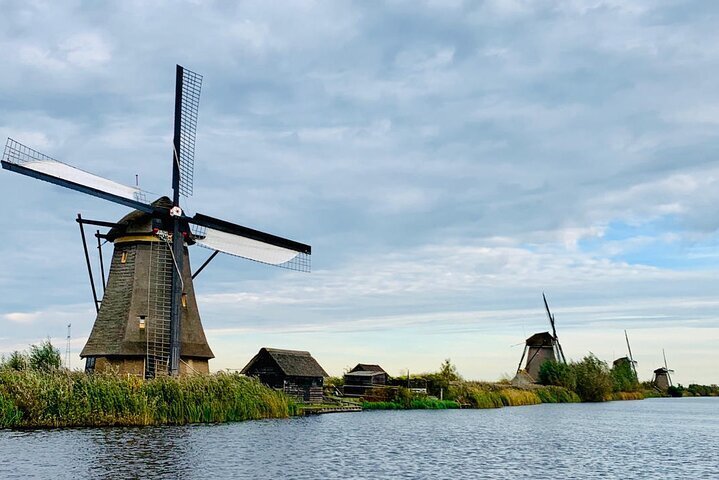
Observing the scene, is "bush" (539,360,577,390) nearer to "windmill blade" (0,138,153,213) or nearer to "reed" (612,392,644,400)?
"reed" (612,392,644,400)

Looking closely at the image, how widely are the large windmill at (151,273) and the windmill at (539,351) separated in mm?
47855

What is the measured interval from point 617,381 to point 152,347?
6639cm

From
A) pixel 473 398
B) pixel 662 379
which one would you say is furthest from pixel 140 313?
pixel 662 379

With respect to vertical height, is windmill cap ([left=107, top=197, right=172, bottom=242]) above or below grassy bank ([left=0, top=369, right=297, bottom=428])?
above

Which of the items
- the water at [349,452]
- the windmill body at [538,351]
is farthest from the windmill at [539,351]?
the water at [349,452]

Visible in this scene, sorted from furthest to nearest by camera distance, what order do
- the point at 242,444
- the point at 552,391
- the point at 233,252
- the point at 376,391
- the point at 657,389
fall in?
the point at 657,389
the point at 552,391
the point at 376,391
the point at 233,252
the point at 242,444

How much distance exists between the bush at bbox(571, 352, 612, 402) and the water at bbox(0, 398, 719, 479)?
127 ft

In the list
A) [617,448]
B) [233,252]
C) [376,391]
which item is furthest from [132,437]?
[376,391]

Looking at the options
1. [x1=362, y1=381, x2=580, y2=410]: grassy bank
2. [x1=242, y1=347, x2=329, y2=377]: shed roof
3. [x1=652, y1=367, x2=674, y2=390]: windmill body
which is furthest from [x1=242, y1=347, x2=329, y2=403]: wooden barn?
[x1=652, y1=367, x2=674, y2=390]: windmill body

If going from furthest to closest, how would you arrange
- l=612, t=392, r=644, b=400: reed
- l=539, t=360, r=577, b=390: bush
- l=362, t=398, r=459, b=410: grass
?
l=612, t=392, r=644, b=400: reed, l=539, t=360, r=577, b=390: bush, l=362, t=398, r=459, b=410: grass

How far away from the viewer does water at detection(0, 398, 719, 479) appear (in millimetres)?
18594

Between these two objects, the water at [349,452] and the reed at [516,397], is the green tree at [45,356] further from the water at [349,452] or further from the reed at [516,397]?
the reed at [516,397]

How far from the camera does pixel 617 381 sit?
8606cm

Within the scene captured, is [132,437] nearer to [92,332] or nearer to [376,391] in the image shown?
[92,332]
